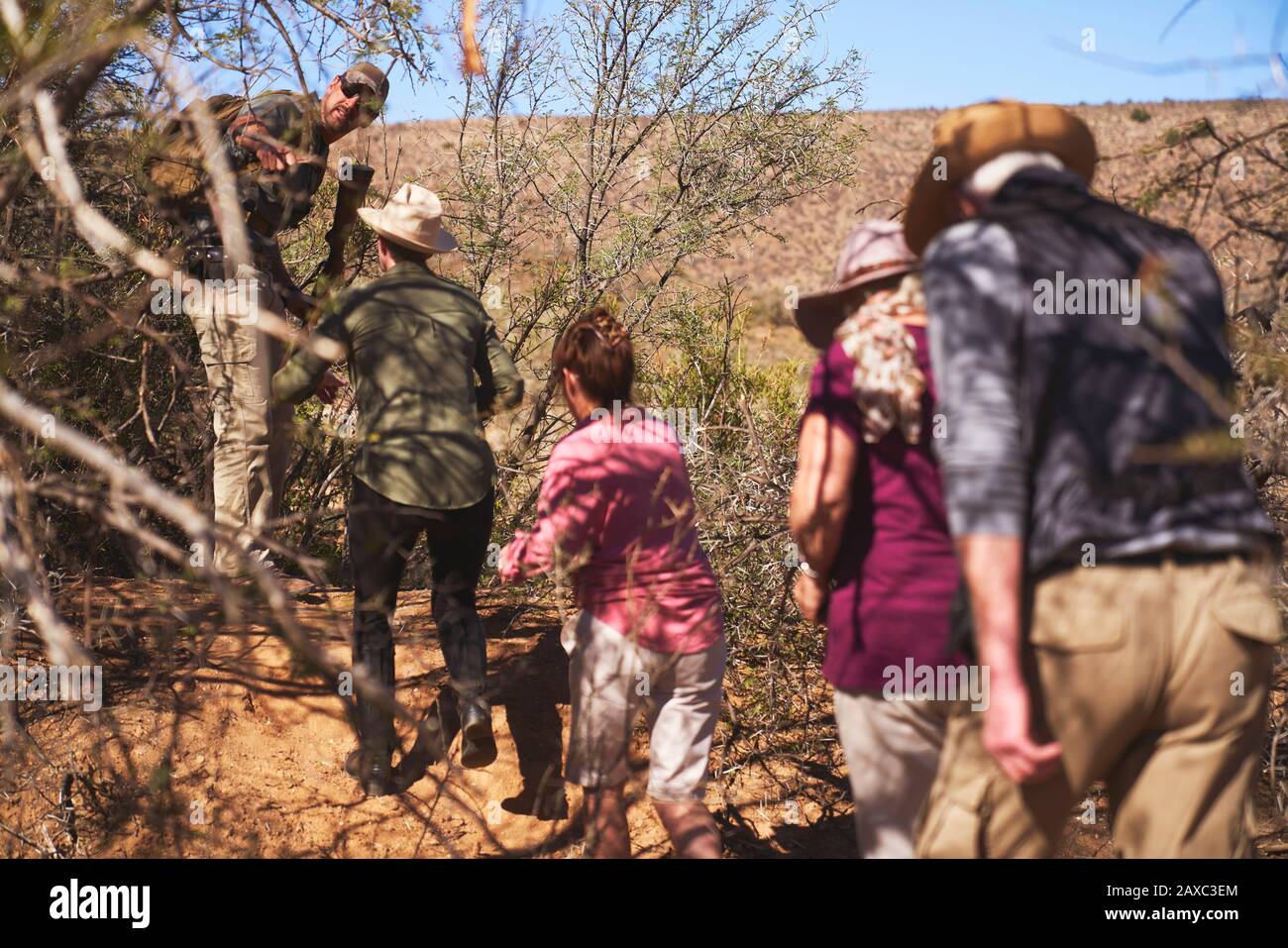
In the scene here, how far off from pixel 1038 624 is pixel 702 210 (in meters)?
4.45

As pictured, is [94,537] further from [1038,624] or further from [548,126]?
[1038,624]

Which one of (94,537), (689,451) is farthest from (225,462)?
(689,451)

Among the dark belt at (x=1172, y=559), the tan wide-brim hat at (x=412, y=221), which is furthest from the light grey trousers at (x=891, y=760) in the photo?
the tan wide-brim hat at (x=412, y=221)

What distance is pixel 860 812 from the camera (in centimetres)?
231

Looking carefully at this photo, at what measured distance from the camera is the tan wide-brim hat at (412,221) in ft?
11.8

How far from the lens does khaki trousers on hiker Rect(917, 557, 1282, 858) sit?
1.80 m

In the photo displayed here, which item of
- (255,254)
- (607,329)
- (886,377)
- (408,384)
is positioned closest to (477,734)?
(408,384)

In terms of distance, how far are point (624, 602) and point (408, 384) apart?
1030 millimetres

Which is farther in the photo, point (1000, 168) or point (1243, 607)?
point (1000, 168)

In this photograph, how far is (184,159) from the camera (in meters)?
3.70

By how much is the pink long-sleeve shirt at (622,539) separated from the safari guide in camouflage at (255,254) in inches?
55.4
